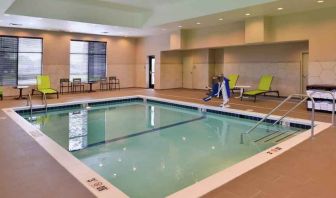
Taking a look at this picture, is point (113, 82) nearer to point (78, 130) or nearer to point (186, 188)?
point (78, 130)

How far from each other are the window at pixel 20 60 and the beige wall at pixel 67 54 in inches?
11.1

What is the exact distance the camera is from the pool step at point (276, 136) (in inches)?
214

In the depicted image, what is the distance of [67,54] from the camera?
1293 cm

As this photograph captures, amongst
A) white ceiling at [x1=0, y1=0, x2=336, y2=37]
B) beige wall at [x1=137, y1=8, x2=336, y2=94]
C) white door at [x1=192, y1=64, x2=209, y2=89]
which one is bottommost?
white door at [x1=192, y1=64, x2=209, y2=89]

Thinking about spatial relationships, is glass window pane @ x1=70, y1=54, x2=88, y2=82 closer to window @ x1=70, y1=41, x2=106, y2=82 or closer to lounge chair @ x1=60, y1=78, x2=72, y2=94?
window @ x1=70, y1=41, x2=106, y2=82

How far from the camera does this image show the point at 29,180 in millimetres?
2980

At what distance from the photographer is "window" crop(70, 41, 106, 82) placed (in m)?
13.4

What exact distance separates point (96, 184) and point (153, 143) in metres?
2.60

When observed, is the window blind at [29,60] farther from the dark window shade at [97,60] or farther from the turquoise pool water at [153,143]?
the turquoise pool water at [153,143]

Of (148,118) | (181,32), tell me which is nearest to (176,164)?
(148,118)

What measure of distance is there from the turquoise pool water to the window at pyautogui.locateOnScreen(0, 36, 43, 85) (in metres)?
4.53

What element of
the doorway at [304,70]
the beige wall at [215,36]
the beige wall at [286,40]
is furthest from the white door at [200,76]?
the doorway at [304,70]

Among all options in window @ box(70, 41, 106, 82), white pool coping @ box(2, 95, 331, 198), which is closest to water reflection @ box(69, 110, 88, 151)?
white pool coping @ box(2, 95, 331, 198)

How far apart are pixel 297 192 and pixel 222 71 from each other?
1111cm
